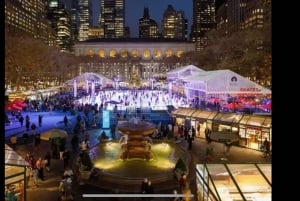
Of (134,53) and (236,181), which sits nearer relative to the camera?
(236,181)

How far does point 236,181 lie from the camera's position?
8.44 meters

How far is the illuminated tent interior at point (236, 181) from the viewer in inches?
320

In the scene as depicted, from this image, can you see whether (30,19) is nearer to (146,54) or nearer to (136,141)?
(146,54)

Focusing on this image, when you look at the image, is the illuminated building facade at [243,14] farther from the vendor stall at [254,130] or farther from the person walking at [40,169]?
the person walking at [40,169]

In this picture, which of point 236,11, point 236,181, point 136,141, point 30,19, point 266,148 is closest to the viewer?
point 236,181

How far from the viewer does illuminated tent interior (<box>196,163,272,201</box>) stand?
8.14 meters

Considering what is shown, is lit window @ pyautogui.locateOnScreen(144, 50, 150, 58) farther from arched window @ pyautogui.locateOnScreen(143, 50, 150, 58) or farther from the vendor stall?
the vendor stall

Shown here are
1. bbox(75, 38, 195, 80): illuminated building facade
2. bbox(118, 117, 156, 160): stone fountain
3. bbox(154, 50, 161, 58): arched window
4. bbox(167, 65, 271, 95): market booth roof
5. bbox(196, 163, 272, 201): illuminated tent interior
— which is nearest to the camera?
bbox(196, 163, 272, 201): illuminated tent interior

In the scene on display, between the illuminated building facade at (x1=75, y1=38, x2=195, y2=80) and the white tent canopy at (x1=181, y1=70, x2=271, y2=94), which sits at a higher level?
the illuminated building facade at (x1=75, y1=38, x2=195, y2=80)

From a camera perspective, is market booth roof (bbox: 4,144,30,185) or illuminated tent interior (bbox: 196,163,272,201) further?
market booth roof (bbox: 4,144,30,185)

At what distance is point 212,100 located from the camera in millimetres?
37188

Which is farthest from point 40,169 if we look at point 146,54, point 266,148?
point 146,54

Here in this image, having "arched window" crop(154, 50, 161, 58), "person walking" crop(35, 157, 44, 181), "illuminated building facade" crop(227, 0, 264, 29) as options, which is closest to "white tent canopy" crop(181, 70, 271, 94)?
"person walking" crop(35, 157, 44, 181)

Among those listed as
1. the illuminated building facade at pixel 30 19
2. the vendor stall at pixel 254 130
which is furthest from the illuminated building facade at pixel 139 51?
the vendor stall at pixel 254 130
